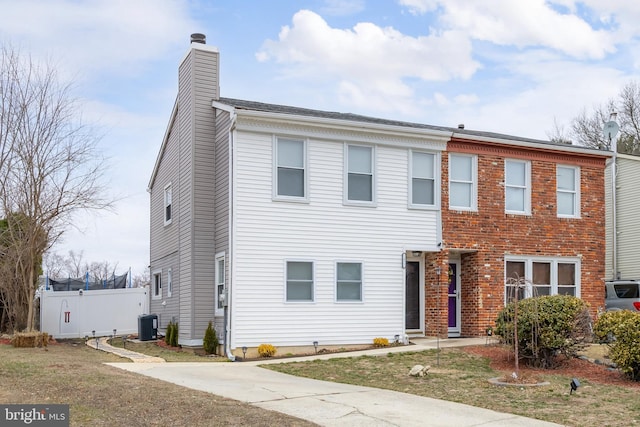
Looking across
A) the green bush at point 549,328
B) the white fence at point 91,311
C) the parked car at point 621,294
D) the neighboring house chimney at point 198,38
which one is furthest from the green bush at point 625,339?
the white fence at point 91,311

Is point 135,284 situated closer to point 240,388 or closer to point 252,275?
point 252,275

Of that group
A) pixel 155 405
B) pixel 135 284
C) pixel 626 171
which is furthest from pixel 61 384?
pixel 135 284

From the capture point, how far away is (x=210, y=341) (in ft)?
58.4

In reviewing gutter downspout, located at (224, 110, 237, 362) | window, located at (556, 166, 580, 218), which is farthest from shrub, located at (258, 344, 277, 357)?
window, located at (556, 166, 580, 218)

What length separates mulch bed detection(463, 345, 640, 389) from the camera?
42.5 feet

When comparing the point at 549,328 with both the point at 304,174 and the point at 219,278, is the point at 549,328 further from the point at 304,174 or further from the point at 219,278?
the point at 219,278

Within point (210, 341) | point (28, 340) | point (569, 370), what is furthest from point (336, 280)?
point (28, 340)

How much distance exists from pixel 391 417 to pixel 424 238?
10.2 metres

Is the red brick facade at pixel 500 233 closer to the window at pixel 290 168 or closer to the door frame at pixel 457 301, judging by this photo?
the door frame at pixel 457 301

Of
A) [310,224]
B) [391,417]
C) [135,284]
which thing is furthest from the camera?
[135,284]

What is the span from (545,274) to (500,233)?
198cm

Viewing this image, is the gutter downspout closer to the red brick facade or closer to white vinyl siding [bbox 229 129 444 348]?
white vinyl siding [bbox 229 129 444 348]

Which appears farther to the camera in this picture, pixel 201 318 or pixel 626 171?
pixel 626 171

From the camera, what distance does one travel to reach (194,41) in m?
20.0
